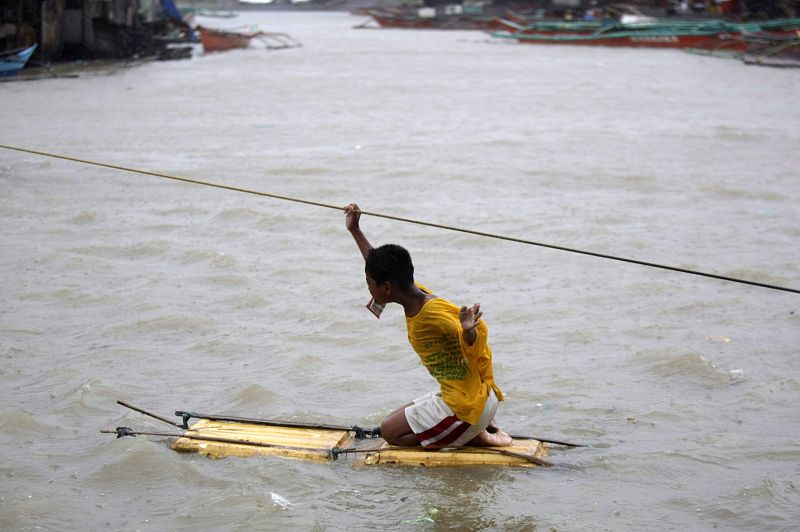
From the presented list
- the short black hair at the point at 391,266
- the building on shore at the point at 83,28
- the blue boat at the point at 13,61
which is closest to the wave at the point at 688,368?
the short black hair at the point at 391,266

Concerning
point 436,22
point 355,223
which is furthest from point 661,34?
point 355,223

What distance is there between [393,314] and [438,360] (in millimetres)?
2623

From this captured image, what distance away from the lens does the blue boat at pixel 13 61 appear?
757 inches

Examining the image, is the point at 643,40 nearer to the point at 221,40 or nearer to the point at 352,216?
the point at 221,40

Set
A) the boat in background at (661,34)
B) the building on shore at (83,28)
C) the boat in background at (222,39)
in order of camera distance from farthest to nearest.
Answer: the boat in background at (222,39) → the boat in background at (661,34) → the building on shore at (83,28)

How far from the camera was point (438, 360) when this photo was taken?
3736 millimetres

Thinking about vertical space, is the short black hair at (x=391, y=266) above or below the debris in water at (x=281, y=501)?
above

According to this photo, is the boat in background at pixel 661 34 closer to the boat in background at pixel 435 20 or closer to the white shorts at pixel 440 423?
the boat in background at pixel 435 20

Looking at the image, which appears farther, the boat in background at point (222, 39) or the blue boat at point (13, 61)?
the boat in background at point (222, 39)

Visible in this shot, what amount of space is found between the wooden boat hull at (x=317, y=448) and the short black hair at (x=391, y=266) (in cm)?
78

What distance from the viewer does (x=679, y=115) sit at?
592 inches

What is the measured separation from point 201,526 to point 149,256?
4091 millimetres

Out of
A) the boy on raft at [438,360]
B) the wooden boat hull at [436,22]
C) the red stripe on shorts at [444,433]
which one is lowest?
the red stripe on shorts at [444,433]

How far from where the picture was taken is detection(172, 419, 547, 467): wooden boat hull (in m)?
3.91
